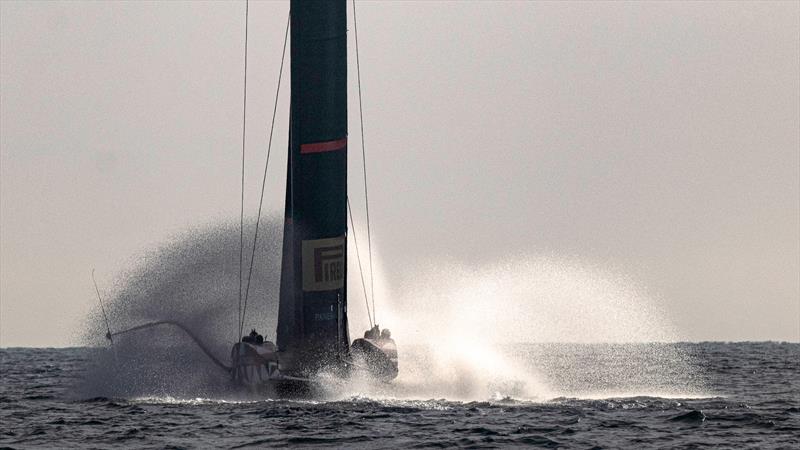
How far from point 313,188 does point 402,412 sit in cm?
751

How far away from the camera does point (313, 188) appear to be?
36.6 meters

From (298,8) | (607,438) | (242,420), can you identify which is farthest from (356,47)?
(607,438)

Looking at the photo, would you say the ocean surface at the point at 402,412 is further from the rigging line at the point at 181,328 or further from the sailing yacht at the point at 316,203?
the sailing yacht at the point at 316,203

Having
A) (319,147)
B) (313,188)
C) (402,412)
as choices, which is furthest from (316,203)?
(402,412)

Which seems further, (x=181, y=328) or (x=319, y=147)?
(x=181, y=328)

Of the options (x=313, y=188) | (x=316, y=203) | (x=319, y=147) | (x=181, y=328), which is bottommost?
(x=181, y=328)

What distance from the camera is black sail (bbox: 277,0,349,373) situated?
3656 centimetres

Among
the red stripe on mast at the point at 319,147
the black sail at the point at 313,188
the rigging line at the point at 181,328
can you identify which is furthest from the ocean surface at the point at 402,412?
the red stripe on mast at the point at 319,147

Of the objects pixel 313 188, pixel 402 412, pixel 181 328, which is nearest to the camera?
pixel 402 412

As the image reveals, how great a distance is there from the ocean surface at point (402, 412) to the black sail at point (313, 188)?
6.78 feet

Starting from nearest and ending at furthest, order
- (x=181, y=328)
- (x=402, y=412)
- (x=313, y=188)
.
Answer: (x=402, y=412) < (x=313, y=188) < (x=181, y=328)

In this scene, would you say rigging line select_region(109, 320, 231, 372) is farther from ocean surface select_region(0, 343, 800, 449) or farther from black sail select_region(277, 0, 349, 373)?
black sail select_region(277, 0, 349, 373)

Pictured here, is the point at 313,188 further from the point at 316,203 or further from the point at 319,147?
the point at 319,147

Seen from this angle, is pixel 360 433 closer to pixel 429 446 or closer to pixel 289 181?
pixel 429 446
